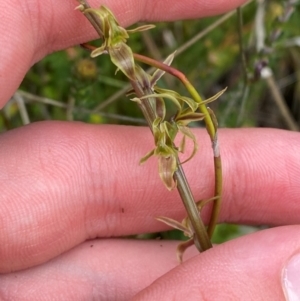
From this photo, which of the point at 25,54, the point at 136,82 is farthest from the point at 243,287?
the point at 25,54

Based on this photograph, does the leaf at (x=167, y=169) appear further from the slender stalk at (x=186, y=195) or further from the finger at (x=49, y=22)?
the finger at (x=49, y=22)

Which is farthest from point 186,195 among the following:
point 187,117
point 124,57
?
point 124,57

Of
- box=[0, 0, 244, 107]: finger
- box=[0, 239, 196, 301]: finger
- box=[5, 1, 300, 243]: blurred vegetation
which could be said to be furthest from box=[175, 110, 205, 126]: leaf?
box=[5, 1, 300, 243]: blurred vegetation

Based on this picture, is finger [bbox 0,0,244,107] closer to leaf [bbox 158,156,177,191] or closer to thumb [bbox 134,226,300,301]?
leaf [bbox 158,156,177,191]

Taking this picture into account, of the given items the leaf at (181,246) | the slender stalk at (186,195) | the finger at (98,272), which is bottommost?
the finger at (98,272)

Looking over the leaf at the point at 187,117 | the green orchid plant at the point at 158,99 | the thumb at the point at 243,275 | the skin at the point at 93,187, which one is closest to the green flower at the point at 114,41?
the green orchid plant at the point at 158,99

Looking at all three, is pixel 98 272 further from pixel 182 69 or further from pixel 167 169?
pixel 182 69
